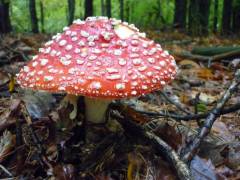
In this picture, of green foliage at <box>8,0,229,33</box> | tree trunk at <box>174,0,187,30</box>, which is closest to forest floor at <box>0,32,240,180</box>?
tree trunk at <box>174,0,187,30</box>

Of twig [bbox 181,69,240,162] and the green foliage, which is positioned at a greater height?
the green foliage

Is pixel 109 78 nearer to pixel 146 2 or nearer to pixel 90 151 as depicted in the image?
pixel 90 151

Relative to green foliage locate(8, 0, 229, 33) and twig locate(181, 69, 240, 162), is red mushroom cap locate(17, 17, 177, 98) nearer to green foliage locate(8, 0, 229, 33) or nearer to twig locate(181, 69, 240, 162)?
twig locate(181, 69, 240, 162)

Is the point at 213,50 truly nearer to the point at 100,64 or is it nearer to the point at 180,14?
the point at 100,64

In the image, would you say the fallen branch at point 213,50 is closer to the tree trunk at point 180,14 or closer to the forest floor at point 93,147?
the forest floor at point 93,147

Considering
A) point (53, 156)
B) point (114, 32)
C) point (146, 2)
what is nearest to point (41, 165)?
point (53, 156)

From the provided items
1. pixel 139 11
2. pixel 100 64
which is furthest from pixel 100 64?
pixel 139 11
